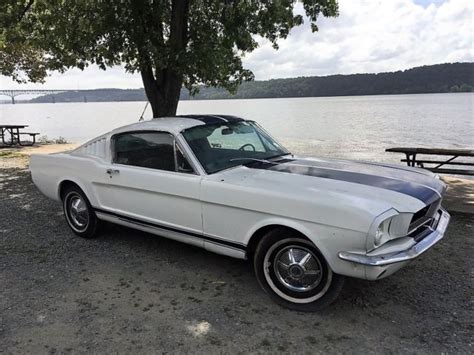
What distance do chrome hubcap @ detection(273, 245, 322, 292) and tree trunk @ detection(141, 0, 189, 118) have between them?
19.9ft

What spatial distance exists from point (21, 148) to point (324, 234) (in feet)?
53.3

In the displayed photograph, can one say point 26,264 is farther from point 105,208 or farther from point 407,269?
point 407,269

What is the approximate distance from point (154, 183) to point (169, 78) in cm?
537

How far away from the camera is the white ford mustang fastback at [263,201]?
328 centimetres

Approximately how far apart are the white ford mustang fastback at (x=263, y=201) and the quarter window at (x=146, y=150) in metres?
0.01

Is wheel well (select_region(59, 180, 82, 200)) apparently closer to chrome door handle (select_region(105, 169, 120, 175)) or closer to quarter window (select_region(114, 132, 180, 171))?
chrome door handle (select_region(105, 169, 120, 175))

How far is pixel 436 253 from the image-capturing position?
4863 mm

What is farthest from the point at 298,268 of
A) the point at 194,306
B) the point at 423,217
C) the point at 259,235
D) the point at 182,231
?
the point at 182,231

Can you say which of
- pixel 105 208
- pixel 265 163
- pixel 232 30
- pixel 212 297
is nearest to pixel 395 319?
pixel 212 297

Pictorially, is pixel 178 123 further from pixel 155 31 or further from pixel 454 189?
pixel 454 189

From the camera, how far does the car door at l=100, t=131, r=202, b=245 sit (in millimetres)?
4188

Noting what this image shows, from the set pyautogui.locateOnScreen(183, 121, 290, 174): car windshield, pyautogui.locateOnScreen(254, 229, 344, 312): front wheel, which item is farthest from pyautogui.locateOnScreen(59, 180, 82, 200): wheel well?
pyautogui.locateOnScreen(254, 229, 344, 312): front wheel

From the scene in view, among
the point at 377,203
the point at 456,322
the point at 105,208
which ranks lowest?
the point at 456,322

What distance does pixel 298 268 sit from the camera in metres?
3.59
